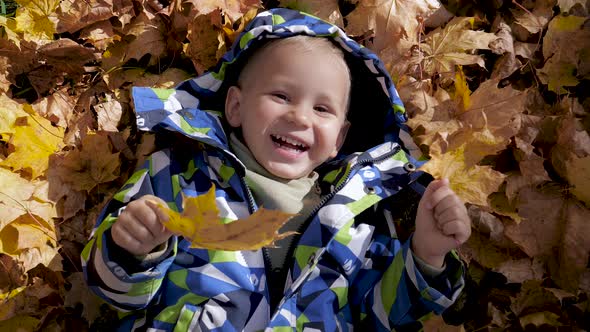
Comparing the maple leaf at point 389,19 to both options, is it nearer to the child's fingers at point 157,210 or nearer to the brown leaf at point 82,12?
the brown leaf at point 82,12

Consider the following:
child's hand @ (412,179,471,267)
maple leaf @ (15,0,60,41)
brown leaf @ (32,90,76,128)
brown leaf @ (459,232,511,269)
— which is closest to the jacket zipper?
child's hand @ (412,179,471,267)

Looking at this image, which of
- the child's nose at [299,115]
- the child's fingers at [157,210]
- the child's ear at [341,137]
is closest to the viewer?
the child's fingers at [157,210]

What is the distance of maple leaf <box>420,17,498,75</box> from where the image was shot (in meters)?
2.52

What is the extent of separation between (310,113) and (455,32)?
79 cm

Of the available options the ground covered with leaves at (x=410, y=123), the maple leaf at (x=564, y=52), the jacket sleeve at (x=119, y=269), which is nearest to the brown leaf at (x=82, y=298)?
the ground covered with leaves at (x=410, y=123)

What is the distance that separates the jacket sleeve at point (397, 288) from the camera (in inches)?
78.1

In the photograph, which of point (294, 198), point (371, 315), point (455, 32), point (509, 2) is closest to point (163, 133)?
point (294, 198)

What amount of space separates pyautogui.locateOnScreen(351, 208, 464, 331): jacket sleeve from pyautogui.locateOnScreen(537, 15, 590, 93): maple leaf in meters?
1.01


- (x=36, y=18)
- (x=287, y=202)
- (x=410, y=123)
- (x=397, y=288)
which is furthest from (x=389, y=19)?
(x=36, y=18)

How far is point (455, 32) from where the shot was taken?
2539 millimetres

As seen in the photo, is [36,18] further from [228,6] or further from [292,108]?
[292,108]

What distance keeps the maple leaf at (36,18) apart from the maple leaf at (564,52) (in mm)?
2024

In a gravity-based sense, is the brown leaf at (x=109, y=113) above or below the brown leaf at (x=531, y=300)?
above

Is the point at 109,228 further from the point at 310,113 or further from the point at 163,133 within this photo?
the point at 310,113
